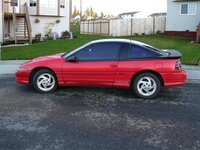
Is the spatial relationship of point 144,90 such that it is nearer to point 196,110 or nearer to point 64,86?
point 196,110

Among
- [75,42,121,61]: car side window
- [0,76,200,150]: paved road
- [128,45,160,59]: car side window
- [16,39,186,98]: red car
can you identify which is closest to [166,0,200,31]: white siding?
[0,76,200,150]: paved road

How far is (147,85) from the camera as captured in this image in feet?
28.4

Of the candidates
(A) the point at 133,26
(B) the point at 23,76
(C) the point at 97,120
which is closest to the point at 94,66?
(B) the point at 23,76

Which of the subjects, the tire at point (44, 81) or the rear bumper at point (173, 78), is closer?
the rear bumper at point (173, 78)

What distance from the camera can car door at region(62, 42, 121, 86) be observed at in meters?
8.76

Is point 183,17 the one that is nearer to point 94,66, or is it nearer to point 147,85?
point 147,85

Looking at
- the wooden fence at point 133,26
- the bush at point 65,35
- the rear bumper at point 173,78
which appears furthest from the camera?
the wooden fence at point 133,26

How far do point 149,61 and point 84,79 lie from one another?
1731mm

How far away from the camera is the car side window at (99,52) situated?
8828mm

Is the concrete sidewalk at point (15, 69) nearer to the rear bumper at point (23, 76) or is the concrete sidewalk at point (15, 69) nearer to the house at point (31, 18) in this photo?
the rear bumper at point (23, 76)

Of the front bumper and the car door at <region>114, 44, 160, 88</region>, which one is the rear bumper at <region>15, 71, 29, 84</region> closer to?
the front bumper

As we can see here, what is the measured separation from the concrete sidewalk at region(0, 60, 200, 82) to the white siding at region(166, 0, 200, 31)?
17923mm

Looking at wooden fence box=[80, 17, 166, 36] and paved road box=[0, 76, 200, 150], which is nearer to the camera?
paved road box=[0, 76, 200, 150]

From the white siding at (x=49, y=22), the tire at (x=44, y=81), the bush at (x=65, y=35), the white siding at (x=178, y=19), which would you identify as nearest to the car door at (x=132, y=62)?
the tire at (x=44, y=81)
